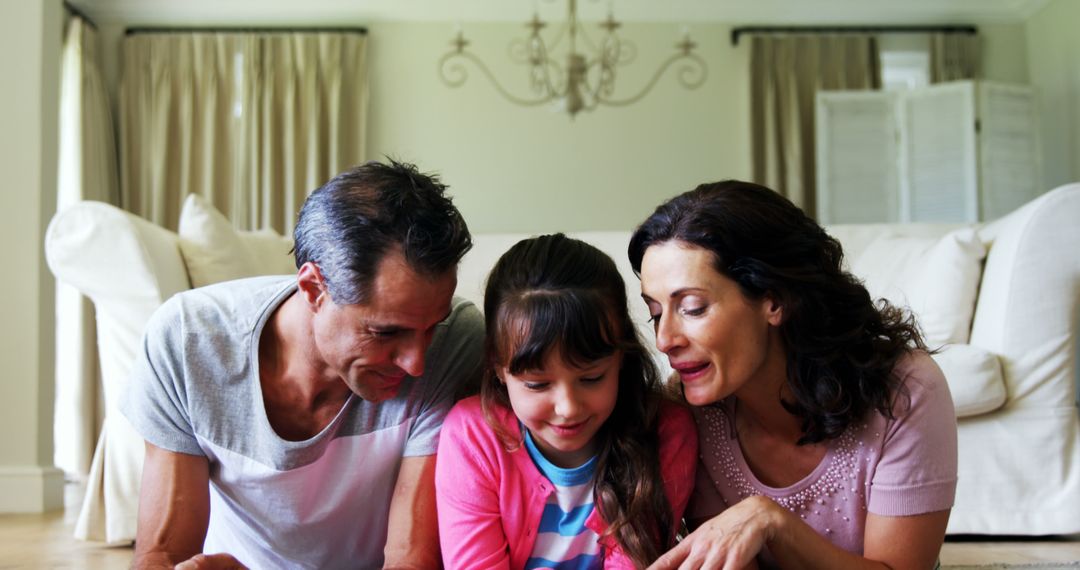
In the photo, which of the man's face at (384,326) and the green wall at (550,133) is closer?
the man's face at (384,326)

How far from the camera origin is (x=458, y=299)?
67.8 inches

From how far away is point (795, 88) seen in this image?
650 centimetres

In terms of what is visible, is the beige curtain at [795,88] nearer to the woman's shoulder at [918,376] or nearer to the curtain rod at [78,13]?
the curtain rod at [78,13]

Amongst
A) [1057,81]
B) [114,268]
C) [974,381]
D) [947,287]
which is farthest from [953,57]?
[114,268]

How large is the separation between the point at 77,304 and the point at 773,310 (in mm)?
5061

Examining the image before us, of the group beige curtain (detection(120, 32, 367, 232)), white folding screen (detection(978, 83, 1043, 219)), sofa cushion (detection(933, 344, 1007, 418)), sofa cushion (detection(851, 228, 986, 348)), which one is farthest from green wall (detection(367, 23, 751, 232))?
sofa cushion (detection(933, 344, 1007, 418))

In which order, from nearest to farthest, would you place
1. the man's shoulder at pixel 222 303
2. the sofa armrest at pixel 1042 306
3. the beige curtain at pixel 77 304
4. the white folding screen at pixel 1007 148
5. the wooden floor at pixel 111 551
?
1. the man's shoulder at pixel 222 303
2. the wooden floor at pixel 111 551
3. the sofa armrest at pixel 1042 306
4. the beige curtain at pixel 77 304
5. the white folding screen at pixel 1007 148

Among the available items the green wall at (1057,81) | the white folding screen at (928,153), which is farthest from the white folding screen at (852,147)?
the green wall at (1057,81)

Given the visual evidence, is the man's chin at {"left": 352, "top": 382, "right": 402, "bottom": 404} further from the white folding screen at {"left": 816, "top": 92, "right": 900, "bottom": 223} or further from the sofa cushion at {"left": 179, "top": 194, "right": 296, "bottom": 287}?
the white folding screen at {"left": 816, "top": 92, "right": 900, "bottom": 223}

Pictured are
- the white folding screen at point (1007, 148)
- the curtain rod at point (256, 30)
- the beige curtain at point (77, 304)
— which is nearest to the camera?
the beige curtain at point (77, 304)

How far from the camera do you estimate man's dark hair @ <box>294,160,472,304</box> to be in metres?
1.35

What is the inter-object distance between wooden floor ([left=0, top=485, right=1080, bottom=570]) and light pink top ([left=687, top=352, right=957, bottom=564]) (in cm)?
101

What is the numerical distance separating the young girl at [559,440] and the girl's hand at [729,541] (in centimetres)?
9

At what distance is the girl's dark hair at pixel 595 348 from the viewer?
143 cm
